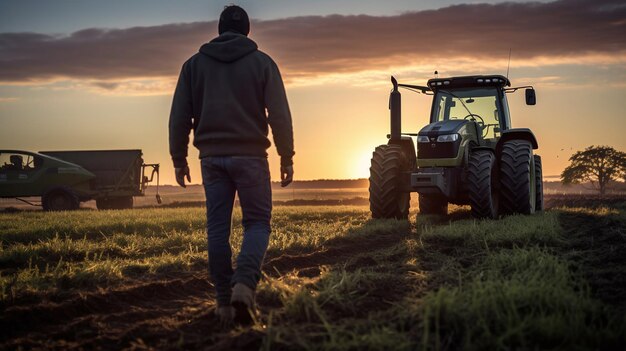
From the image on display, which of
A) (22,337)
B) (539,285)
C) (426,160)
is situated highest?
(426,160)

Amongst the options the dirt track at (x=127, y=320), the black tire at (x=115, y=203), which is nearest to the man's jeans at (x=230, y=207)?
the dirt track at (x=127, y=320)

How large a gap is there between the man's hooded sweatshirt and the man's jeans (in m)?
0.10

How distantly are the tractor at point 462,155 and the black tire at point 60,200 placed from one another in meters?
13.4

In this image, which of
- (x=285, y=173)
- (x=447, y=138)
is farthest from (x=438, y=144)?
(x=285, y=173)

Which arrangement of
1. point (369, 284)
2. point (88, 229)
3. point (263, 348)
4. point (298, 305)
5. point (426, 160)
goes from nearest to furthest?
point (263, 348)
point (298, 305)
point (369, 284)
point (426, 160)
point (88, 229)

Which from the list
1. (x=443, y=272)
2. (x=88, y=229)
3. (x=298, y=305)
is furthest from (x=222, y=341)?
(x=88, y=229)

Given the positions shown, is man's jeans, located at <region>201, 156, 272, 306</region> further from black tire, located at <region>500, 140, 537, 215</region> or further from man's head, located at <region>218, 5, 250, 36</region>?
black tire, located at <region>500, 140, 537, 215</region>

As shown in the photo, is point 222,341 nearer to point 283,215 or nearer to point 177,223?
point 177,223

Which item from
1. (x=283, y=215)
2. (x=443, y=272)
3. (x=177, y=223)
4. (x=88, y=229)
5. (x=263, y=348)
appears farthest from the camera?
(x=283, y=215)

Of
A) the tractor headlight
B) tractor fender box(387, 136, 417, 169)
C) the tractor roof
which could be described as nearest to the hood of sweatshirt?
the tractor headlight

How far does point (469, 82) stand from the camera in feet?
42.7

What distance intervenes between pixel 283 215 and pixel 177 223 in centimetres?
356

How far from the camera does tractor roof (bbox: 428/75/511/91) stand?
12.9 meters

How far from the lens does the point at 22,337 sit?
4.44 meters
